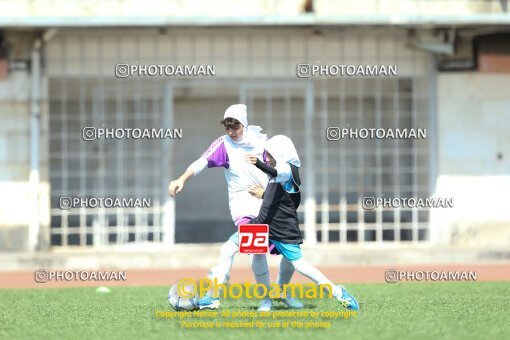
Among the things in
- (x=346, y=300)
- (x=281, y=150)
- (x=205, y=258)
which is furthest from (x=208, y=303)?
(x=205, y=258)

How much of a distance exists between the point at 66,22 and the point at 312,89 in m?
3.96

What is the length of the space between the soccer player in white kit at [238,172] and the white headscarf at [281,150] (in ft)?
0.78

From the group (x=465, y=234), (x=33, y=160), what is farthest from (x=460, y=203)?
(x=33, y=160)

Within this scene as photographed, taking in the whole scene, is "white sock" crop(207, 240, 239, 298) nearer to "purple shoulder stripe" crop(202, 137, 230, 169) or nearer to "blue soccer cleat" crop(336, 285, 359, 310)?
"purple shoulder stripe" crop(202, 137, 230, 169)

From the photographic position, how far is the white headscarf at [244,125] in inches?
457

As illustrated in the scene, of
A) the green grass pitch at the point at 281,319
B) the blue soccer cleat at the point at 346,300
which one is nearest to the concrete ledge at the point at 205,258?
the green grass pitch at the point at 281,319

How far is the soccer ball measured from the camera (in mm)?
11445

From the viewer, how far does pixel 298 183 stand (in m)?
11.5

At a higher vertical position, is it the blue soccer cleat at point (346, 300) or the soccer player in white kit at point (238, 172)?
the soccer player in white kit at point (238, 172)

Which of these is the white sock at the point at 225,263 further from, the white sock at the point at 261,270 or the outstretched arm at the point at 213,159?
the outstretched arm at the point at 213,159

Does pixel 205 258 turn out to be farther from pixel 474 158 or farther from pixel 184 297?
pixel 184 297


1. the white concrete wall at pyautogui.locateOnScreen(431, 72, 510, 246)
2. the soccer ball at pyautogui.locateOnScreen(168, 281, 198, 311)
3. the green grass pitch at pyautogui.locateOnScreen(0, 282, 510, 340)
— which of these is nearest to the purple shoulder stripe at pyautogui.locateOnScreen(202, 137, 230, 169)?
the soccer ball at pyautogui.locateOnScreen(168, 281, 198, 311)

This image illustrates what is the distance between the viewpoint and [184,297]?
11.5 m

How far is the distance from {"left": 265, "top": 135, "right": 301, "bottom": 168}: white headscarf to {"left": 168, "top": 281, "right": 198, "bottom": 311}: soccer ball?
1.43 m
